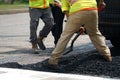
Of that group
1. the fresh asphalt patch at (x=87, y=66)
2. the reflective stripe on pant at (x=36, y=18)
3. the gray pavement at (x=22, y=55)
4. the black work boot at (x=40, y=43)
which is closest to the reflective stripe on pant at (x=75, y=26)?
the fresh asphalt patch at (x=87, y=66)

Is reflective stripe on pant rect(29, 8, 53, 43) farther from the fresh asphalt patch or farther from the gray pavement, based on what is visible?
the fresh asphalt patch

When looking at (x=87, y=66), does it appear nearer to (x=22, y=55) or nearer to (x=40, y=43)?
(x=22, y=55)

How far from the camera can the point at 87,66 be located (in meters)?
7.88

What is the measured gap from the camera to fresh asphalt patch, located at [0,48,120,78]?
295 inches

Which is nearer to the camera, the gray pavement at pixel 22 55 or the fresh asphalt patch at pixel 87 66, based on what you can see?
the gray pavement at pixel 22 55

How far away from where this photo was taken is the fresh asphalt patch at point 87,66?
295 inches

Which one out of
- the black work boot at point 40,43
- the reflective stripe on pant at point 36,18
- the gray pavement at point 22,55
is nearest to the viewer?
the gray pavement at point 22,55

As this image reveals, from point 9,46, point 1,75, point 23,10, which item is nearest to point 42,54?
point 9,46

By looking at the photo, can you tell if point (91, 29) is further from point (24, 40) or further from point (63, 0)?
point (24, 40)

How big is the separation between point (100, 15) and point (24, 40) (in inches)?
170

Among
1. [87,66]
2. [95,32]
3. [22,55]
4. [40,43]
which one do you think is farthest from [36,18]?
[87,66]

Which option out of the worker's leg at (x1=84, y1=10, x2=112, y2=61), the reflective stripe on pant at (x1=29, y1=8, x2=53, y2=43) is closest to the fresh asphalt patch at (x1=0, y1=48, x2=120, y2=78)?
the worker's leg at (x1=84, y1=10, x2=112, y2=61)

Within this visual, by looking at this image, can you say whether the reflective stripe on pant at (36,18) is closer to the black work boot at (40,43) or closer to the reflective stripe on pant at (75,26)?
the black work boot at (40,43)

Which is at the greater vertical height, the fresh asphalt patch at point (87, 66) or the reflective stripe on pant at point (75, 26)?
the reflective stripe on pant at point (75, 26)
